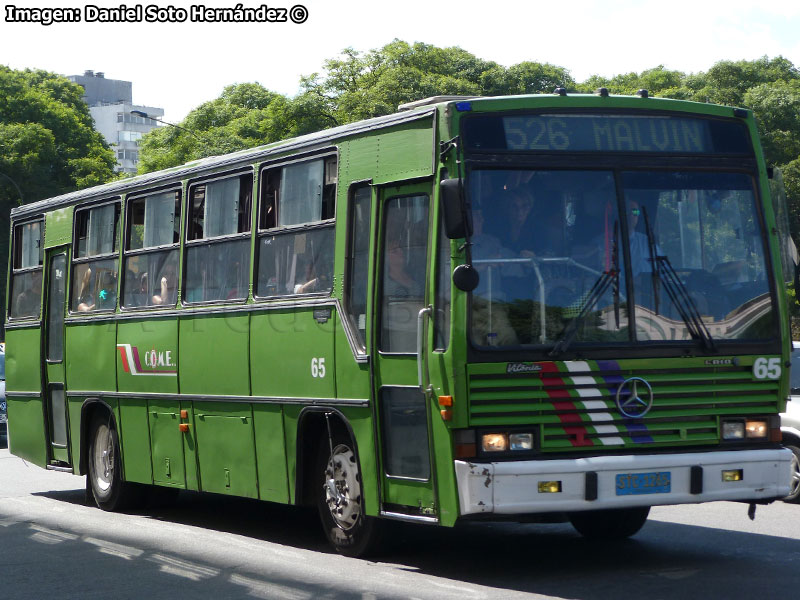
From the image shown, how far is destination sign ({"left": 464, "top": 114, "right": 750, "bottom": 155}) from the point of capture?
894 cm

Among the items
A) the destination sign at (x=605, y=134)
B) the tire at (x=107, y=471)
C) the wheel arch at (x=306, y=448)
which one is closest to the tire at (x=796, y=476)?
the destination sign at (x=605, y=134)

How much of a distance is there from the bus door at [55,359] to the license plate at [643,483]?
8381 millimetres

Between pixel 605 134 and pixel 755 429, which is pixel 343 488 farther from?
pixel 605 134

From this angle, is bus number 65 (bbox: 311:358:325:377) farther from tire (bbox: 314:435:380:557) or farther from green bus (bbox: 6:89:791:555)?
tire (bbox: 314:435:380:557)

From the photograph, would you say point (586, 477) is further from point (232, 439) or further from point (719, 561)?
point (232, 439)

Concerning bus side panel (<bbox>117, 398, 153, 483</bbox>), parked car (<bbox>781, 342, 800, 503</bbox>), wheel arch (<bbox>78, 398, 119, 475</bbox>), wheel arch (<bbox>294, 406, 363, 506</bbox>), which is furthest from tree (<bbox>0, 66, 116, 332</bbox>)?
wheel arch (<bbox>294, 406, 363, 506</bbox>)

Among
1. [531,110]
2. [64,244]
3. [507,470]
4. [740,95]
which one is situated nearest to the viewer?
[507,470]

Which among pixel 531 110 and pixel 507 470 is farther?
pixel 531 110

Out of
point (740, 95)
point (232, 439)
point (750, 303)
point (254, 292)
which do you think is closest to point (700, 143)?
point (750, 303)

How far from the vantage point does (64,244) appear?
1565 cm

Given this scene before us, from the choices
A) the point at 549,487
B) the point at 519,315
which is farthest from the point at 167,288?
the point at 549,487

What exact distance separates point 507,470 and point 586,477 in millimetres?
506

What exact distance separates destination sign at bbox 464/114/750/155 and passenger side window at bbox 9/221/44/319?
8.74 metres

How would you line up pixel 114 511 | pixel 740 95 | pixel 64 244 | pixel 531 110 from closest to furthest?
pixel 531 110, pixel 114 511, pixel 64 244, pixel 740 95
